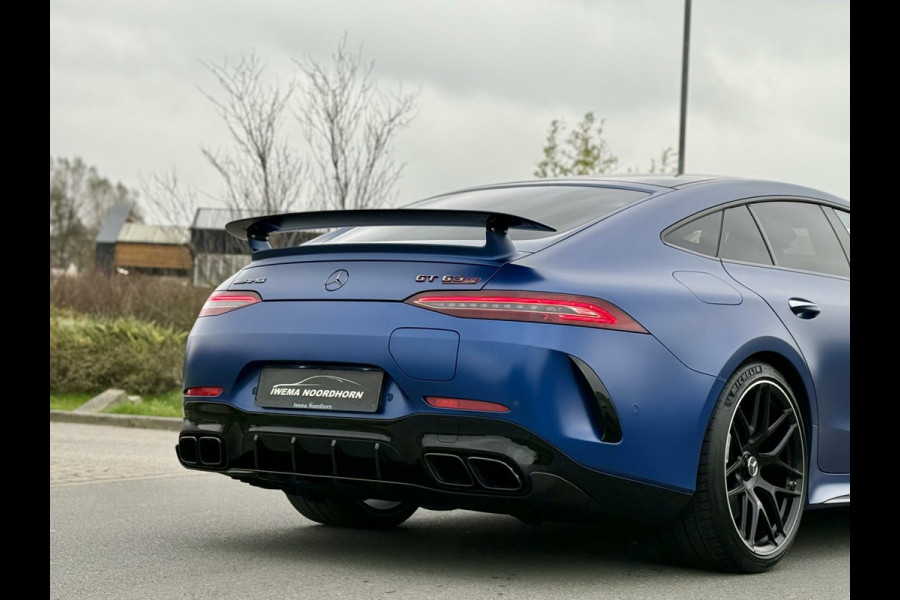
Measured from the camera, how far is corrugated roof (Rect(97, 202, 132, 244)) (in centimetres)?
8081

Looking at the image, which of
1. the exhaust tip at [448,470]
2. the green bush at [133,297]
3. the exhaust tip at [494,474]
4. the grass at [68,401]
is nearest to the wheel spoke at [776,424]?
the exhaust tip at [494,474]

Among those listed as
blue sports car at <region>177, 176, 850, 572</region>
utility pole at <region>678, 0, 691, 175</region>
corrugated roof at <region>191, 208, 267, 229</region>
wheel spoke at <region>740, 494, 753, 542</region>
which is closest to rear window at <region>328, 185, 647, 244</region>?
blue sports car at <region>177, 176, 850, 572</region>

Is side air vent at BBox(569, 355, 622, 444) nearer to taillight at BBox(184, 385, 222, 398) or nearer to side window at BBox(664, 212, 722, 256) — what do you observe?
side window at BBox(664, 212, 722, 256)

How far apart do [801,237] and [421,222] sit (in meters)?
2.06

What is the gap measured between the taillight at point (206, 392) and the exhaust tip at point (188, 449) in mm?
175

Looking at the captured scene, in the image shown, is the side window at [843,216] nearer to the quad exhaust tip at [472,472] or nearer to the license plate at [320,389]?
the quad exhaust tip at [472,472]

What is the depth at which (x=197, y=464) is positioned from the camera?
191 inches

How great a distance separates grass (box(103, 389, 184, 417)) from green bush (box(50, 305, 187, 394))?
1.51 ft

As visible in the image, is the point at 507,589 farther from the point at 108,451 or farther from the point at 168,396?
the point at 168,396

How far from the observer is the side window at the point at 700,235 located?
15.9 feet
